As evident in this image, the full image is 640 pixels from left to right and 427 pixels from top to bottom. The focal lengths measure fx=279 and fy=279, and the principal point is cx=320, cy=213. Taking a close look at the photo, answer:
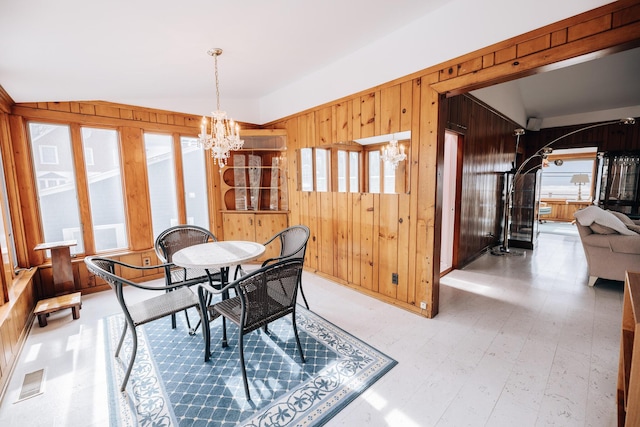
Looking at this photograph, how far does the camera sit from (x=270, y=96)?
4.41m

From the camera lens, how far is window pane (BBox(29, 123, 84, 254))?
10.5 ft

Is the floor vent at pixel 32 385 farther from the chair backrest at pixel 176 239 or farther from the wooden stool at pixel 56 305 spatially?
the chair backrest at pixel 176 239

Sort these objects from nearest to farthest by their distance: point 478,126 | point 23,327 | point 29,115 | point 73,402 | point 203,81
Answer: point 73,402, point 23,327, point 29,115, point 203,81, point 478,126

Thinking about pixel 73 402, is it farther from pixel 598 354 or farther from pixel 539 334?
pixel 598 354

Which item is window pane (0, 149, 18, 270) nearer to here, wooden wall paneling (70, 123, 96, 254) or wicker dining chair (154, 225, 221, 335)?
wooden wall paneling (70, 123, 96, 254)

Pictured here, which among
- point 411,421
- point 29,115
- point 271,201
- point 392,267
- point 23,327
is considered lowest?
point 411,421

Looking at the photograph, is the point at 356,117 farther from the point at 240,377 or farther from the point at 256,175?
the point at 240,377

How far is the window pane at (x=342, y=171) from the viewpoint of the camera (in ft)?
11.5

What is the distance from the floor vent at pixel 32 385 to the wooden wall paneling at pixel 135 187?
1933mm

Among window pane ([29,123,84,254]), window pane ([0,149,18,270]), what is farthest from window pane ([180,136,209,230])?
window pane ([0,149,18,270])

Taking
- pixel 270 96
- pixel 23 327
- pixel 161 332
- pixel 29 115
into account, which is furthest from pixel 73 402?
pixel 270 96

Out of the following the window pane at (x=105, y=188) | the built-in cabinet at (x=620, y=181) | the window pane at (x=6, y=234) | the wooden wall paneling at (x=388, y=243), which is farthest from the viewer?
the built-in cabinet at (x=620, y=181)

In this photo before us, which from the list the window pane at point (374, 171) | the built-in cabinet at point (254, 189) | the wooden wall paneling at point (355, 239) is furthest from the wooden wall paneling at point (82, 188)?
the window pane at point (374, 171)

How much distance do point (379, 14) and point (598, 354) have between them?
3211 millimetres
